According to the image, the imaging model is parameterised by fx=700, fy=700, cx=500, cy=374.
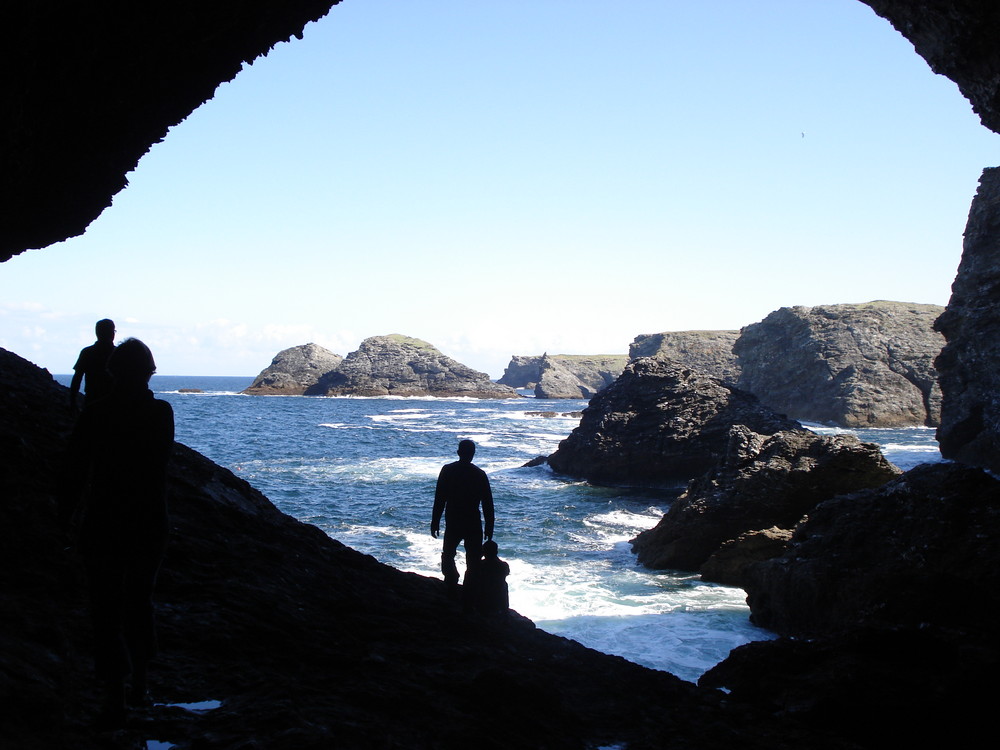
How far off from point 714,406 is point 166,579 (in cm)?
3081

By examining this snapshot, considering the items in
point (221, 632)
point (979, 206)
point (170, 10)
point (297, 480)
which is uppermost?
point (979, 206)

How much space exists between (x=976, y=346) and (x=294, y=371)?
4988 inches

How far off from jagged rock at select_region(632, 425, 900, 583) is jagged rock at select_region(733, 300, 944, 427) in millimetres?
62309

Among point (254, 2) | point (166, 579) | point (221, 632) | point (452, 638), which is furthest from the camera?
point (254, 2)

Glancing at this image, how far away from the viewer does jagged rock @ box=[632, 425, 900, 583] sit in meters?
15.5

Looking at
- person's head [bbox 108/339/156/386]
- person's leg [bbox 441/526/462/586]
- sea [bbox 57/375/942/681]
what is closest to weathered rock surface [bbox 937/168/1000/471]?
sea [bbox 57/375/942/681]

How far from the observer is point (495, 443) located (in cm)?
5256

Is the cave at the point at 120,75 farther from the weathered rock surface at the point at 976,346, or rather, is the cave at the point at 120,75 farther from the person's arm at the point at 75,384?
the weathered rock surface at the point at 976,346

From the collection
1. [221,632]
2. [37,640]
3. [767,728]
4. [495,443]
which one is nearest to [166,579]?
[221,632]

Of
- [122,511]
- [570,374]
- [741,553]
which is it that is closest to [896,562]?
[741,553]

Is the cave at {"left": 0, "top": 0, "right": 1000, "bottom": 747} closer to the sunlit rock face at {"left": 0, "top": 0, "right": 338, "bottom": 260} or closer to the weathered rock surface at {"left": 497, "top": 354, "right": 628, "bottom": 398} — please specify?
the sunlit rock face at {"left": 0, "top": 0, "right": 338, "bottom": 260}

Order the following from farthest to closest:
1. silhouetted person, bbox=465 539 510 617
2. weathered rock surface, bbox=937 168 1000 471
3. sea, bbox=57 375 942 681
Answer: weathered rock surface, bbox=937 168 1000 471
sea, bbox=57 375 942 681
silhouetted person, bbox=465 539 510 617

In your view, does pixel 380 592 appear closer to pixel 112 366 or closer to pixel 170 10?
pixel 112 366

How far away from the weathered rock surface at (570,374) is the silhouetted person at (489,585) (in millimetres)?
132535
